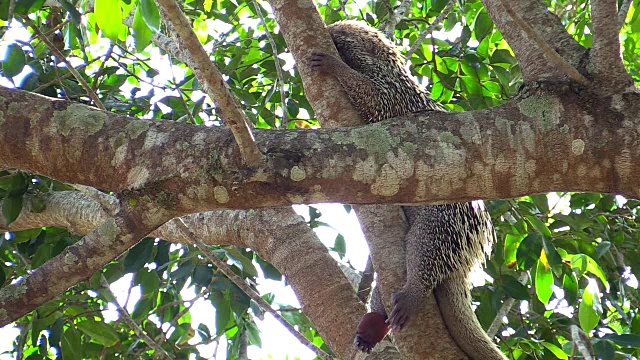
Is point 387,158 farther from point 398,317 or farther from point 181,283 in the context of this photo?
point 181,283

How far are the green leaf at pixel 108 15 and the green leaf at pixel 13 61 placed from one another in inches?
41.7

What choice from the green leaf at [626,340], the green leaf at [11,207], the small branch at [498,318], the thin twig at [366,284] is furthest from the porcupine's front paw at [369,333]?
the green leaf at [11,207]

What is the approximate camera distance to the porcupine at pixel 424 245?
8.93 ft

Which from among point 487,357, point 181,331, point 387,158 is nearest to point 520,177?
point 387,158

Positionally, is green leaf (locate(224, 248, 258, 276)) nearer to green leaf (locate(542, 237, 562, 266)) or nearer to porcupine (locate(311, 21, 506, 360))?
porcupine (locate(311, 21, 506, 360))

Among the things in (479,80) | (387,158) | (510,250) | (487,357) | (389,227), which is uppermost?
(479,80)

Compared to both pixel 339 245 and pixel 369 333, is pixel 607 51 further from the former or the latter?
pixel 339 245

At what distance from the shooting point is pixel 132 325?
3.34 m

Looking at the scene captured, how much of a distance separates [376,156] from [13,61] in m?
1.96

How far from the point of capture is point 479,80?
401 centimetres

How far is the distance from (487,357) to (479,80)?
6.07 ft

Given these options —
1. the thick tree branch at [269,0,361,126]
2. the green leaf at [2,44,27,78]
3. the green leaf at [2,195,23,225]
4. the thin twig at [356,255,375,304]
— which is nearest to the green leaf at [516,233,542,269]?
the thin twig at [356,255,375,304]

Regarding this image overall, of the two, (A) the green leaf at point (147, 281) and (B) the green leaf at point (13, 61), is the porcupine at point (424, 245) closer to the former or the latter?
(A) the green leaf at point (147, 281)

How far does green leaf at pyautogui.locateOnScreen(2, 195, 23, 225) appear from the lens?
2.94 m
